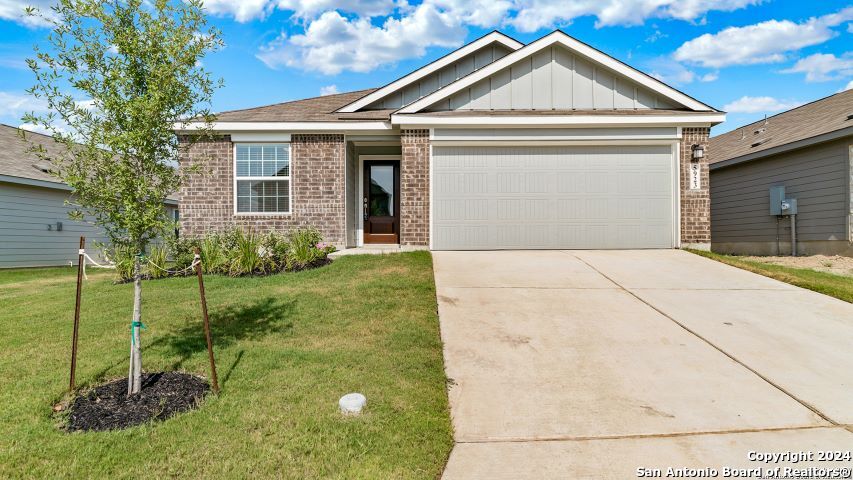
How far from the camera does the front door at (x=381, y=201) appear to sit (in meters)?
12.0

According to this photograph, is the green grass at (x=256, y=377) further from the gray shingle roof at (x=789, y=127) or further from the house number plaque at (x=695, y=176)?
the gray shingle roof at (x=789, y=127)

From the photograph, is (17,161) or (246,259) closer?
(246,259)

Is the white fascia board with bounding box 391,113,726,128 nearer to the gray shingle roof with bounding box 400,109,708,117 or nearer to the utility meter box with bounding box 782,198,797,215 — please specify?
the gray shingle roof with bounding box 400,109,708,117

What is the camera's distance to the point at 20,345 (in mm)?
4801

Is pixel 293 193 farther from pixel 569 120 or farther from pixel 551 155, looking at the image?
pixel 569 120

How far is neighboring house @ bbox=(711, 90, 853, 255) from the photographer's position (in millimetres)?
→ 10336

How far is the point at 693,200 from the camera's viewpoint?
9742 mm

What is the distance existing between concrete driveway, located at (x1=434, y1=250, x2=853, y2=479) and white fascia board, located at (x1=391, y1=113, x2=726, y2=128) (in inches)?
160

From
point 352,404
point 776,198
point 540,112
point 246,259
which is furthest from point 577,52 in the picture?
point 352,404

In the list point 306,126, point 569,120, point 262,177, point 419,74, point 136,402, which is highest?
point 419,74

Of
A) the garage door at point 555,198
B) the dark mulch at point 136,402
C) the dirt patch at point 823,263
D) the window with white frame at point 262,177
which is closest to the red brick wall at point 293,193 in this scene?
the window with white frame at point 262,177

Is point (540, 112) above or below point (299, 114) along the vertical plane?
below

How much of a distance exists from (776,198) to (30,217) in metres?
21.7

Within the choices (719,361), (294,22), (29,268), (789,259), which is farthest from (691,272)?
(29,268)
